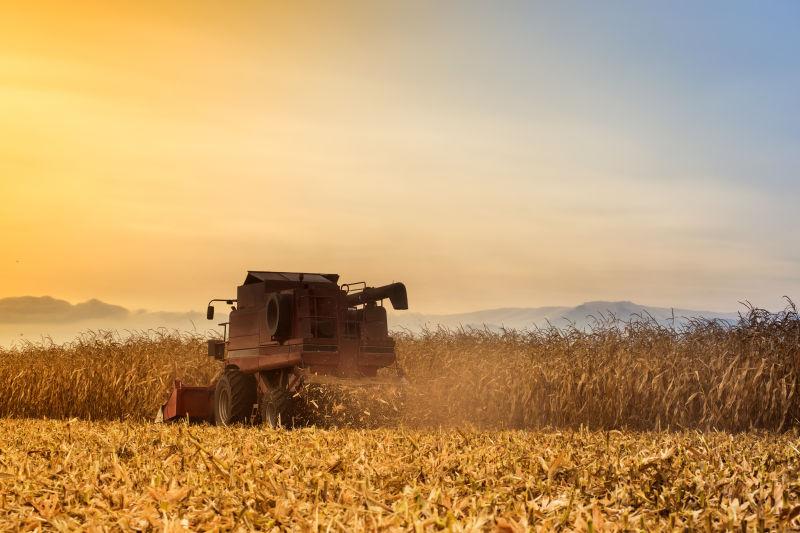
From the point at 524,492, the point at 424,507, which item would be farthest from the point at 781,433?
the point at 424,507

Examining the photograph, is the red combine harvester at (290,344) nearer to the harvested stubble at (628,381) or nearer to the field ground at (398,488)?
the harvested stubble at (628,381)

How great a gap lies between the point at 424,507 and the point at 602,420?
10419mm

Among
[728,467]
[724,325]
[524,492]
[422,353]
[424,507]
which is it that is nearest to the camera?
[424,507]

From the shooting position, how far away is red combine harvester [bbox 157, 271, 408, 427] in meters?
13.6

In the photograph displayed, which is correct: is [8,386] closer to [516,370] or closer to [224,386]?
[224,386]

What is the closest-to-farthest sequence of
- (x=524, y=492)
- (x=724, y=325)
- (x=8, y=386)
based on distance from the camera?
(x=524, y=492) < (x=724, y=325) < (x=8, y=386)

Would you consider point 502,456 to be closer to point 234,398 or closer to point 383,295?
point 383,295

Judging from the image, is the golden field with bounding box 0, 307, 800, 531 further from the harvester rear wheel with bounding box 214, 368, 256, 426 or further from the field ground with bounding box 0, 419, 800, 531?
the harvester rear wheel with bounding box 214, 368, 256, 426

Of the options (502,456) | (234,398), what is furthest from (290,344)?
(502,456)

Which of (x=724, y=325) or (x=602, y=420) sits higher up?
(x=724, y=325)

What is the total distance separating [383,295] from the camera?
48.4ft

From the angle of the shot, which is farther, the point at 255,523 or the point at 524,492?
the point at 524,492

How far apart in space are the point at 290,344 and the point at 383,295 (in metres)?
1.82

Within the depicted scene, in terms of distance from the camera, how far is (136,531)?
490cm
